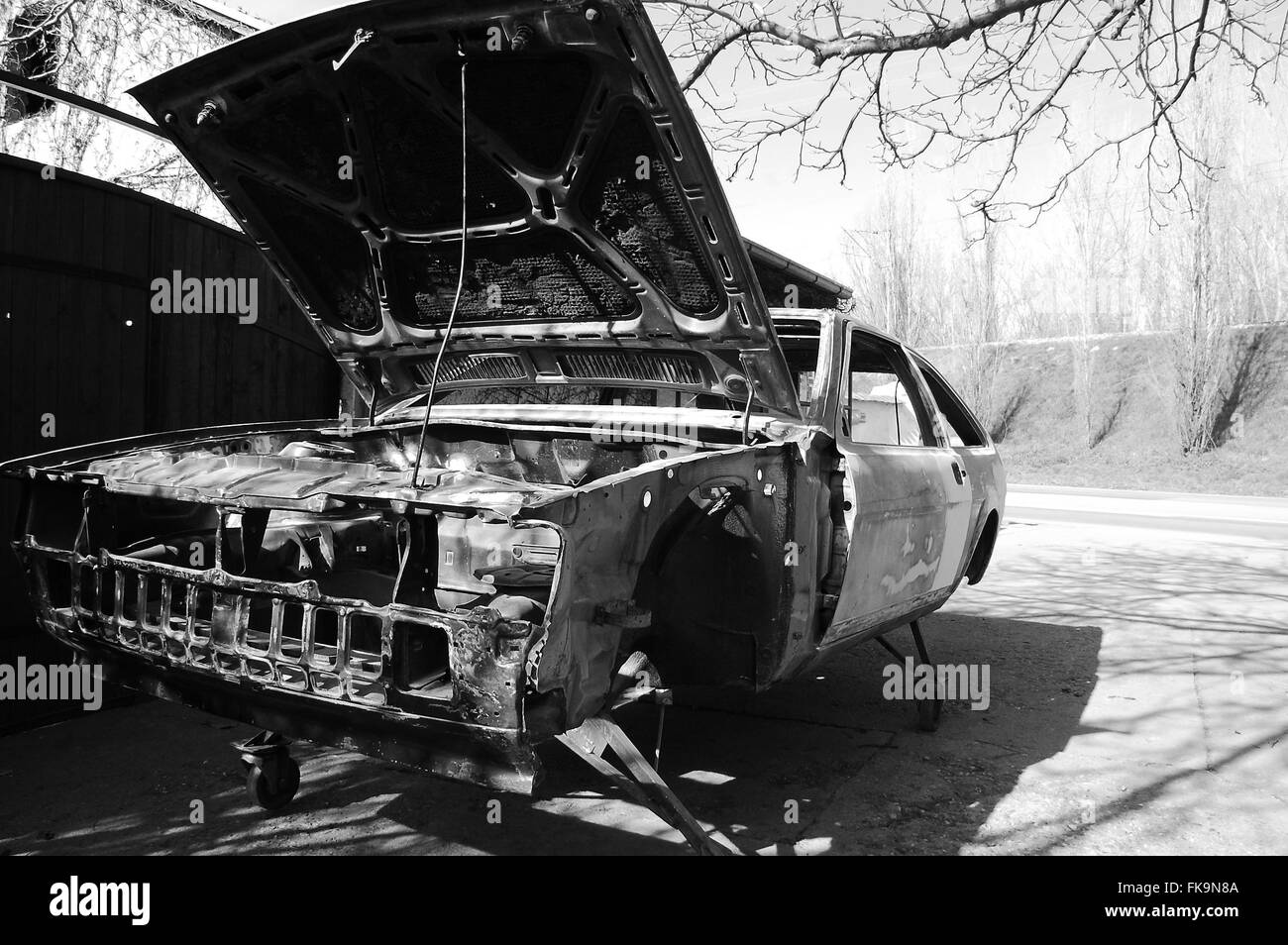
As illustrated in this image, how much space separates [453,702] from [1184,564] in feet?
30.7

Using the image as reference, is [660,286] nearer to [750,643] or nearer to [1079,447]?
[750,643]

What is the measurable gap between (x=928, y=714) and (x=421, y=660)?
9.41ft

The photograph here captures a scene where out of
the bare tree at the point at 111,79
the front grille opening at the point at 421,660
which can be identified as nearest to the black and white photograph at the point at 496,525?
the front grille opening at the point at 421,660

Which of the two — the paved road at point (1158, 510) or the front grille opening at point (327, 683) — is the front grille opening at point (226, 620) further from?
the paved road at point (1158, 510)

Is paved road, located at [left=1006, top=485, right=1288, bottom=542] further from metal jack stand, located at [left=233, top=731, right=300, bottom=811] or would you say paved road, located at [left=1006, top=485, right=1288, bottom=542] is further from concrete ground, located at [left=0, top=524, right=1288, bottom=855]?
metal jack stand, located at [left=233, top=731, right=300, bottom=811]

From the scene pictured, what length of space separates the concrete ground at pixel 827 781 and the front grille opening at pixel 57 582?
0.78m

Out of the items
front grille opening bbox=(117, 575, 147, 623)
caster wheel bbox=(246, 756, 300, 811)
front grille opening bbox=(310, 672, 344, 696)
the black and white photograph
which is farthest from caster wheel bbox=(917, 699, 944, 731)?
front grille opening bbox=(117, 575, 147, 623)

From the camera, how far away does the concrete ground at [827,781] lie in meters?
3.13

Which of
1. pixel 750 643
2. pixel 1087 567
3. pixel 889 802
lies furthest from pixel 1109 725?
pixel 1087 567

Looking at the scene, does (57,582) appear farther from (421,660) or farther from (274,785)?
(421,660)

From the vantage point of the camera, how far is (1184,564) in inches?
371

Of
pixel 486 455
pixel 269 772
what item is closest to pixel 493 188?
pixel 486 455

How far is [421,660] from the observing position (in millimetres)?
2328
